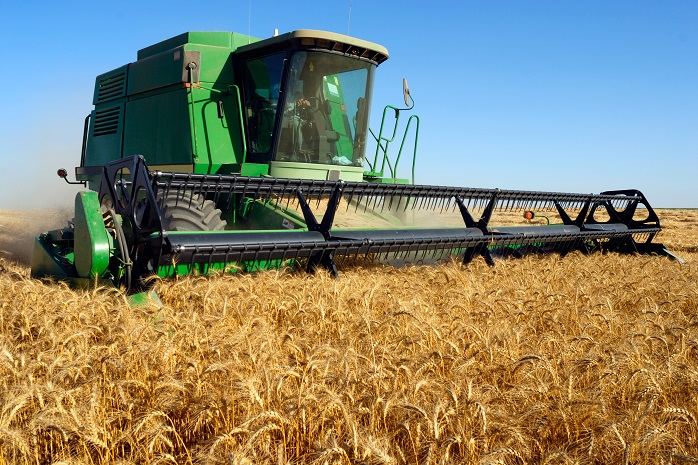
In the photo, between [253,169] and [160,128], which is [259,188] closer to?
[253,169]

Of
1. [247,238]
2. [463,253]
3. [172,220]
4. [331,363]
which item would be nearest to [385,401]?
[331,363]

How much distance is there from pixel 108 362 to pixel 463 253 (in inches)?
170

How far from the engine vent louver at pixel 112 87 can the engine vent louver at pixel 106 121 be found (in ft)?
0.62

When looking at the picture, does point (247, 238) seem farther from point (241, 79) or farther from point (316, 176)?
point (241, 79)

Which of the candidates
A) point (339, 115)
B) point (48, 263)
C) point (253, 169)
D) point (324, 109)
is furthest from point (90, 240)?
point (339, 115)

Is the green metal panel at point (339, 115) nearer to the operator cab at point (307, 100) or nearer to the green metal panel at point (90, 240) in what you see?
the operator cab at point (307, 100)

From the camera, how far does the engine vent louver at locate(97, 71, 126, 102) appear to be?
809 centimetres

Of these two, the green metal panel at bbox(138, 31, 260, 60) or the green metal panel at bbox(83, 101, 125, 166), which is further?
the green metal panel at bbox(83, 101, 125, 166)

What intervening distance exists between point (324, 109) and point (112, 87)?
3767 mm

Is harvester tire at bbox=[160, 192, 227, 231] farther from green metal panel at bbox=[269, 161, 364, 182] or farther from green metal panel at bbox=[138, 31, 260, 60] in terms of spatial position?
green metal panel at bbox=[138, 31, 260, 60]

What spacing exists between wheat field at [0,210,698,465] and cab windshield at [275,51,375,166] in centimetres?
251

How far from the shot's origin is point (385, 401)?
1938mm

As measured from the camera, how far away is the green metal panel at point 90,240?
12.5 ft

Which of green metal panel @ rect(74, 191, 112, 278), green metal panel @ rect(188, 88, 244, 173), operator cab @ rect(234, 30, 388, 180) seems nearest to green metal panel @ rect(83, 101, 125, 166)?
green metal panel @ rect(188, 88, 244, 173)
